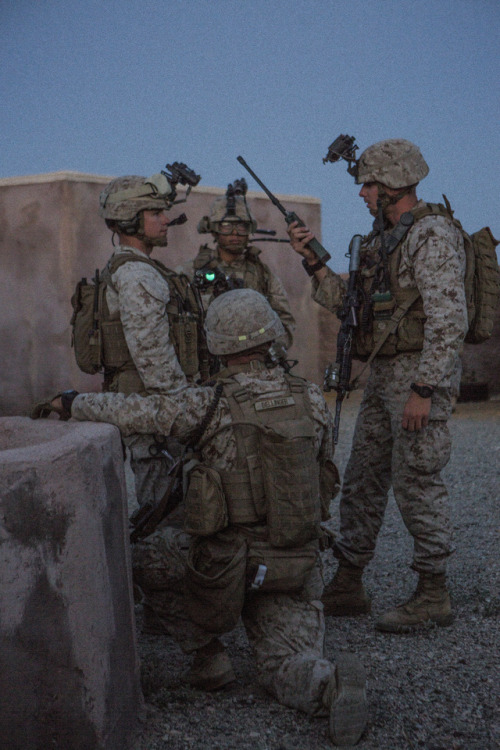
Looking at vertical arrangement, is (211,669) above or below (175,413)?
below

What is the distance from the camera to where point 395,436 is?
3707mm

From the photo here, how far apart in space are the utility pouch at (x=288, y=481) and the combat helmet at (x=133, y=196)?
1.51 meters

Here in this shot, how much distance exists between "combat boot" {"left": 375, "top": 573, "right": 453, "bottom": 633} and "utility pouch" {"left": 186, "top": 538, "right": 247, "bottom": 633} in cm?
98

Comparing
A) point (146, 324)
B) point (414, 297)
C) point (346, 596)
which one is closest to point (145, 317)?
point (146, 324)

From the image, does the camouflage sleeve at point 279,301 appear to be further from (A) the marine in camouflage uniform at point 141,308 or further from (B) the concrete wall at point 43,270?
Answer: (B) the concrete wall at point 43,270

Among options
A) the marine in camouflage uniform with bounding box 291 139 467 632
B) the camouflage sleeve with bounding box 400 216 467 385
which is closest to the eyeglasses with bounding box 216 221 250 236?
the marine in camouflage uniform with bounding box 291 139 467 632

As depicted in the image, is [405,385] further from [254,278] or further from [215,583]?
[254,278]

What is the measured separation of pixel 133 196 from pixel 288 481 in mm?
1721

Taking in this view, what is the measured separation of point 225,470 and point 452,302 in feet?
4.16

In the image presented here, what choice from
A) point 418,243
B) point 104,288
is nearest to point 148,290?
point 104,288

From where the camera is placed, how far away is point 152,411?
2922mm

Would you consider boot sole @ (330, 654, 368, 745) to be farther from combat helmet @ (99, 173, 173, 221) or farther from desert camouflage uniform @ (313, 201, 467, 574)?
combat helmet @ (99, 173, 173, 221)

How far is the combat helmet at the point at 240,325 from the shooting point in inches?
119

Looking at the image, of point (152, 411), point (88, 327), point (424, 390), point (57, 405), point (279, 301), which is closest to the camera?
point (152, 411)
